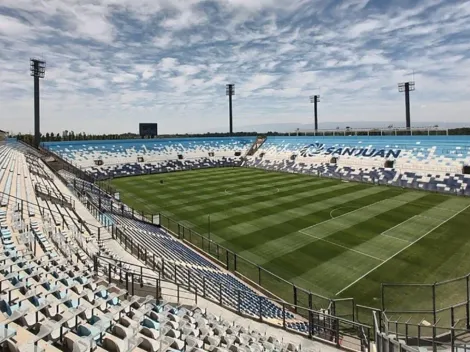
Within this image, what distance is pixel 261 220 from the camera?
26422 mm

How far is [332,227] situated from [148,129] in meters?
59.4

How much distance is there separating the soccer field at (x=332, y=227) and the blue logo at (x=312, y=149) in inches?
566

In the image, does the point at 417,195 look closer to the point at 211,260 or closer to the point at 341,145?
the point at 341,145

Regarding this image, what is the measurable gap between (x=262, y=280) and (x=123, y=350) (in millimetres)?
11780

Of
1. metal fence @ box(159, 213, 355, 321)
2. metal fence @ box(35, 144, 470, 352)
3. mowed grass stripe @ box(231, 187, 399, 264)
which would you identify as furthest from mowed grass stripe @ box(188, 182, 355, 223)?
metal fence @ box(35, 144, 470, 352)

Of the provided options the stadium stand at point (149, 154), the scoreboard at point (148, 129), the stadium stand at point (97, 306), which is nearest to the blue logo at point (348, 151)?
the stadium stand at point (149, 154)

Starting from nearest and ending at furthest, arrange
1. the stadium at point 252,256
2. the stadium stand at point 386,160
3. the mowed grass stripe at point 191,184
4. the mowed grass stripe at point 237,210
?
the stadium at point 252,256
the mowed grass stripe at point 237,210
the stadium stand at point 386,160
the mowed grass stripe at point 191,184

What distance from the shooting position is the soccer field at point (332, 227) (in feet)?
56.3

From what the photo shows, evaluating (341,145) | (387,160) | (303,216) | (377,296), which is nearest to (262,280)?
(377,296)

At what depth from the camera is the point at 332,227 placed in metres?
24.2

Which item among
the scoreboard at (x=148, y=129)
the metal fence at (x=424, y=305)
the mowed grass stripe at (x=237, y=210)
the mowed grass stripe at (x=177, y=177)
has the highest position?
the scoreboard at (x=148, y=129)

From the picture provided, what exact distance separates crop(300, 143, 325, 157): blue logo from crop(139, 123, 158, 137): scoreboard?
34965 mm

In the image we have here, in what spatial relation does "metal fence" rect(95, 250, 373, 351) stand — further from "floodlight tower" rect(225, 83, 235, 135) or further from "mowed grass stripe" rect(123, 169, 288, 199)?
"floodlight tower" rect(225, 83, 235, 135)

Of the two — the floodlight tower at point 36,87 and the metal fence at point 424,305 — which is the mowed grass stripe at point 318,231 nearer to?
the metal fence at point 424,305
